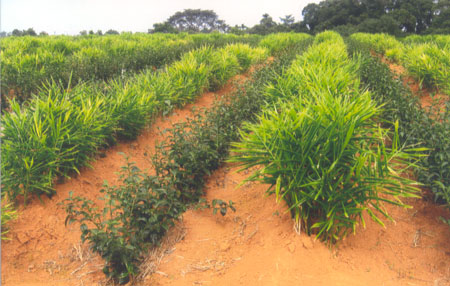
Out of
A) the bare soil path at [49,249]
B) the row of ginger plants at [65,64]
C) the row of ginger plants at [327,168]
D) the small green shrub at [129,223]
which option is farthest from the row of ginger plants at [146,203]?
the row of ginger plants at [65,64]

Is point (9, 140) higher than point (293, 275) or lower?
higher

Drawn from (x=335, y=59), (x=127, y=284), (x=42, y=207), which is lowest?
(x=127, y=284)

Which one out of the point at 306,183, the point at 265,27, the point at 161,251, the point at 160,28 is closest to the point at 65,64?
the point at 161,251

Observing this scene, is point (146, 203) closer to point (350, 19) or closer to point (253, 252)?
point (253, 252)

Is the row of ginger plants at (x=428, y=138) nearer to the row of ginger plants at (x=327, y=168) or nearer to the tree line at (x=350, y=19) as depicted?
the row of ginger plants at (x=327, y=168)

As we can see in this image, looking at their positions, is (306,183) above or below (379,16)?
below

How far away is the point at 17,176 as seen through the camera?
2637mm

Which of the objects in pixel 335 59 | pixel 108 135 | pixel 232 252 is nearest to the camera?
pixel 232 252

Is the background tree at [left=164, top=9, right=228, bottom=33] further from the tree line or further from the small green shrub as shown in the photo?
the small green shrub

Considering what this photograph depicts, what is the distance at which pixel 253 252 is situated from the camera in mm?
2252

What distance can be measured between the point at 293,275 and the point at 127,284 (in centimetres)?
107

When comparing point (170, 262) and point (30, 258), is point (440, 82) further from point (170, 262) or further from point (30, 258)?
point (30, 258)

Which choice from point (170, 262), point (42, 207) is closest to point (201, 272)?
point (170, 262)

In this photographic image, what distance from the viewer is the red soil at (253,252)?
204 centimetres
